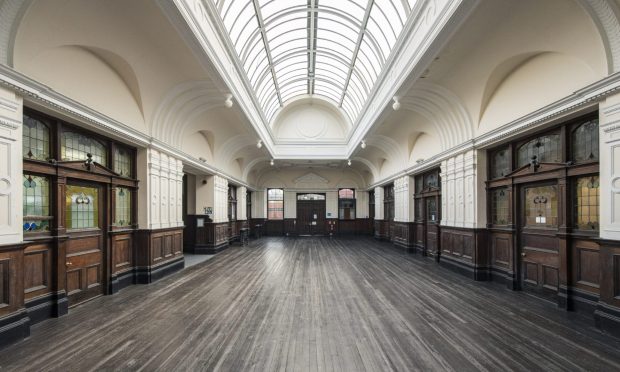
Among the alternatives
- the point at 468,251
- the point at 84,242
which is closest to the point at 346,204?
the point at 468,251

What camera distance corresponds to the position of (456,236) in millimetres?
8336

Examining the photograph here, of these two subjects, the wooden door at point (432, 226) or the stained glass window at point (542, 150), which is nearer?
the stained glass window at point (542, 150)

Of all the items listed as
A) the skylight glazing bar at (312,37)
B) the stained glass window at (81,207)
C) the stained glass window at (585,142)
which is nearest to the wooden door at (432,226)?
the stained glass window at (585,142)

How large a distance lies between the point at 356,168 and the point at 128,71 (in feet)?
53.9

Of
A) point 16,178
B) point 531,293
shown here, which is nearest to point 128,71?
point 16,178

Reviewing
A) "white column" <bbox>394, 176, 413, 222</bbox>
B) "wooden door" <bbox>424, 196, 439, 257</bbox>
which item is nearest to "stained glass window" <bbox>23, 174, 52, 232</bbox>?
"wooden door" <bbox>424, 196, 439, 257</bbox>

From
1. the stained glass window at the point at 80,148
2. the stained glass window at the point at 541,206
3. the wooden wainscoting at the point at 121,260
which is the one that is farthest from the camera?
the wooden wainscoting at the point at 121,260

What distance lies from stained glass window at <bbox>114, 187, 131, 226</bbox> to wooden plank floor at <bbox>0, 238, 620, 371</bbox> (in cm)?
159

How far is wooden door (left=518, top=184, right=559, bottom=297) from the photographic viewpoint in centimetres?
564

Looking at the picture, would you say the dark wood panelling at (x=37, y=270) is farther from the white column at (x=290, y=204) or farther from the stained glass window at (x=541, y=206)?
the white column at (x=290, y=204)

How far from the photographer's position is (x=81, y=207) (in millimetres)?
5766

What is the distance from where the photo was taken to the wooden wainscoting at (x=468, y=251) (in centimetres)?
731

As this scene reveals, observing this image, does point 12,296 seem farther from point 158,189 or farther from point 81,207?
point 158,189

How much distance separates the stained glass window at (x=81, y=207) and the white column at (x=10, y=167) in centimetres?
139
